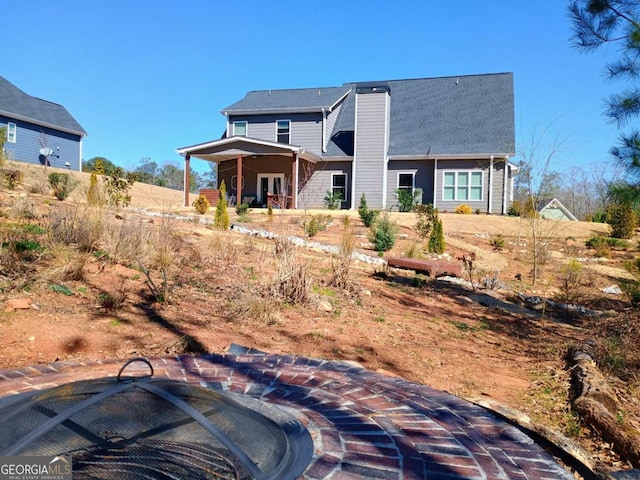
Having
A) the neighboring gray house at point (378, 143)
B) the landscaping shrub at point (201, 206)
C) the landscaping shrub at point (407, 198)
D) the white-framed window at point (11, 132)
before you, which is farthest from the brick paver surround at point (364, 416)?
the white-framed window at point (11, 132)

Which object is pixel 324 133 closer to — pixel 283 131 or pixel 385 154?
pixel 283 131

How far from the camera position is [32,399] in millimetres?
2166

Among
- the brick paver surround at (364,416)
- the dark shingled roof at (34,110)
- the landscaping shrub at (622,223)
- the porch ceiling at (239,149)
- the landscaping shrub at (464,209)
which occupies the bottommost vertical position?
the brick paver surround at (364,416)

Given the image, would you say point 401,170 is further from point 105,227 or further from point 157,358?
point 157,358

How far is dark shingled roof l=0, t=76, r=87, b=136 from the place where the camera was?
80.6 feet

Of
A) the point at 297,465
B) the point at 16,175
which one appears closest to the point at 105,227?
the point at 297,465

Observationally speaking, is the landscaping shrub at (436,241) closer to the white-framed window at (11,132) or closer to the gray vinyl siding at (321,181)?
the gray vinyl siding at (321,181)

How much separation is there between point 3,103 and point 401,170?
20.8m

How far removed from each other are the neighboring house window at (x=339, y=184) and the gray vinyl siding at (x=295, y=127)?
1.48 m

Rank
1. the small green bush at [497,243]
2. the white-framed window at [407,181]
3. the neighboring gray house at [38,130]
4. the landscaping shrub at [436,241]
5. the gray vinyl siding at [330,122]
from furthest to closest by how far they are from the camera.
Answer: the neighboring gray house at [38,130]
the gray vinyl siding at [330,122]
the white-framed window at [407,181]
the small green bush at [497,243]
the landscaping shrub at [436,241]

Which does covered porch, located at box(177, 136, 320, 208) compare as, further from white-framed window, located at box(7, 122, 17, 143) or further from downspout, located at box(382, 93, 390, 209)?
white-framed window, located at box(7, 122, 17, 143)

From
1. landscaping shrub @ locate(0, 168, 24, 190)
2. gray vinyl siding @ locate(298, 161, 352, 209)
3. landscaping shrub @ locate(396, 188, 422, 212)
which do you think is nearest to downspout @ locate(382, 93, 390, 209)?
landscaping shrub @ locate(396, 188, 422, 212)

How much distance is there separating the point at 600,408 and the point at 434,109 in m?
21.1

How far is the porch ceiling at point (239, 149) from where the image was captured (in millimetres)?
20328
